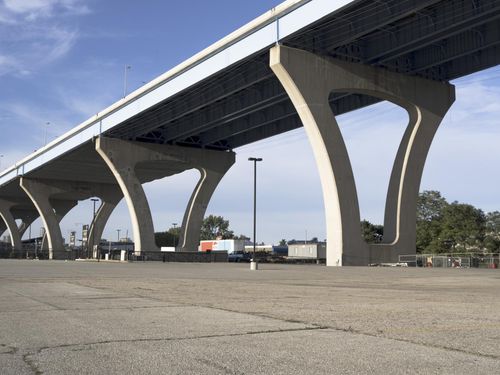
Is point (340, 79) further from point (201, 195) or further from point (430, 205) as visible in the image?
point (430, 205)

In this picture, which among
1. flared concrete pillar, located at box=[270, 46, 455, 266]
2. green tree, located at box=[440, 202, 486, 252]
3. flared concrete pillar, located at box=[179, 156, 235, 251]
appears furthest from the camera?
green tree, located at box=[440, 202, 486, 252]

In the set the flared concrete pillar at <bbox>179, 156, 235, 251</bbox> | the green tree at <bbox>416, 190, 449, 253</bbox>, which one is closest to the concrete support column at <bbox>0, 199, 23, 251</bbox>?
the flared concrete pillar at <bbox>179, 156, 235, 251</bbox>

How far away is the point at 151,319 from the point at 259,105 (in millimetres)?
44608

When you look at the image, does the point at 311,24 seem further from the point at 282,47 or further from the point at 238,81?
the point at 238,81

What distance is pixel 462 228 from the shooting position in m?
87.8

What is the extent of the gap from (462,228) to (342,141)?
186 ft

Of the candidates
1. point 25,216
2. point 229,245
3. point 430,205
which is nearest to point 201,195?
point 229,245

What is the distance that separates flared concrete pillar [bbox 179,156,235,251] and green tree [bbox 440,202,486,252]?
37226 mm

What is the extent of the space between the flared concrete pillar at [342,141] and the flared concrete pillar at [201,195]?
32.3 meters

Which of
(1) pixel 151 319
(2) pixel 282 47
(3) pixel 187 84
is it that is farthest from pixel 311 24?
(1) pixel 151 319

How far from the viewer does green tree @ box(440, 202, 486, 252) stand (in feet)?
282

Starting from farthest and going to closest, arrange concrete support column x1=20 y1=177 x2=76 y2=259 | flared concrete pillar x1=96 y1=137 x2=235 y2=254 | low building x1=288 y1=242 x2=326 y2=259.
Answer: concrete support column x1=20 y1=177 x2=76 y2=259 → low building x1=288 y1=242 x2=326 y2=259 → flared concrete pillar x1=96 y1=137 x2=235 y2=254

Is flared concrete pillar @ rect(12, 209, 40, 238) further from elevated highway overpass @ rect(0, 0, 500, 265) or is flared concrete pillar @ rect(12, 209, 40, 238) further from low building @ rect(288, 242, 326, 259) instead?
elevated highway overpass @ rect(0, 0, 500, 265)

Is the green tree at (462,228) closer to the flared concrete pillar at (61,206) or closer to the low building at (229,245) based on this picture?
the low building at (229,245)
